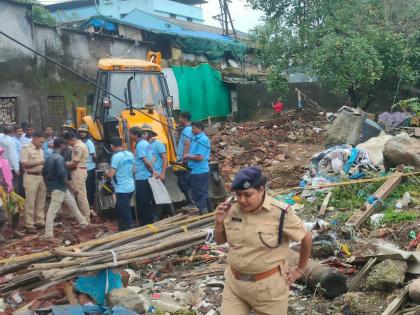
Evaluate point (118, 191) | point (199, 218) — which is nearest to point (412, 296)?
point (199, 218)

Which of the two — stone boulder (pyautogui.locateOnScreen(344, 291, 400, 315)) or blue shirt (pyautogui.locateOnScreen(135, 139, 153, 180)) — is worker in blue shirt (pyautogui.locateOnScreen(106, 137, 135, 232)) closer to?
blue shirt (pyautogui.locateOnScreen(135, 139, 153, 180))

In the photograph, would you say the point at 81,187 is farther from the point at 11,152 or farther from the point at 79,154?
the point at 11,152

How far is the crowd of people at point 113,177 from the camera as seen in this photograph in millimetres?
7387

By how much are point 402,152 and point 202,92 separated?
13.0 meters

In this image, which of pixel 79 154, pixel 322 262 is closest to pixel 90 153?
pixel 79 154

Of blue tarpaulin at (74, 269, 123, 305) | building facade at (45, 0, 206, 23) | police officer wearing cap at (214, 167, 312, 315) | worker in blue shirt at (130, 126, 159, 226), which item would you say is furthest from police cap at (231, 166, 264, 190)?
building facade at (45, 0, 206, 23)

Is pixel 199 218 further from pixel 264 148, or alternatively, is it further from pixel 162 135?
pixel 264 148

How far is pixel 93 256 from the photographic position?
208 inches

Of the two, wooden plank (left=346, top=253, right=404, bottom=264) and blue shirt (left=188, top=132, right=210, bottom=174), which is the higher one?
blue shirt (left=188, top=132, right=210, bottom=174)

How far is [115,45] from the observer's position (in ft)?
61.6

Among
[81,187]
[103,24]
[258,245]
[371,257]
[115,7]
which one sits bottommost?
[371,257]

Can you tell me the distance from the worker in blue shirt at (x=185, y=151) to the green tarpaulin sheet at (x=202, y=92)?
11.4 m

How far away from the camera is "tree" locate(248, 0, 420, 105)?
14922 mm

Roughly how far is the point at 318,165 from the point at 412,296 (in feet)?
20.5
